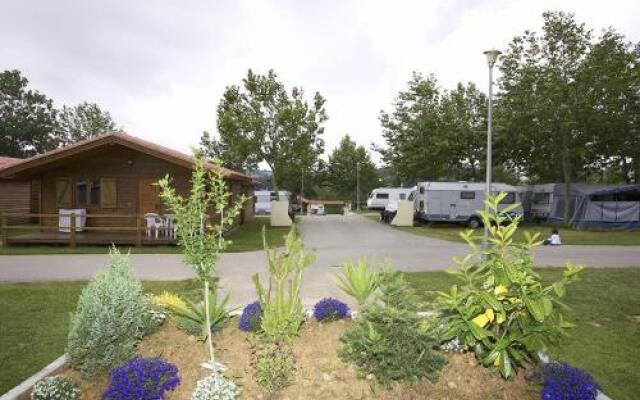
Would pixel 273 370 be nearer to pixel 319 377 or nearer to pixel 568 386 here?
pixel 319 377

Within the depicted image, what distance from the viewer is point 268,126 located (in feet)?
90.7

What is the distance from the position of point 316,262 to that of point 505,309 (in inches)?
315

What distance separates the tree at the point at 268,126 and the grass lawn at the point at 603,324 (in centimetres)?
1829

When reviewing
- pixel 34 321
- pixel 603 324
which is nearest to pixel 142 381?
pixel 34 321

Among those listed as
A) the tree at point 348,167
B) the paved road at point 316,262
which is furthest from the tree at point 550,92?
the tree at point 348,167

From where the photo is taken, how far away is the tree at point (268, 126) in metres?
26.9

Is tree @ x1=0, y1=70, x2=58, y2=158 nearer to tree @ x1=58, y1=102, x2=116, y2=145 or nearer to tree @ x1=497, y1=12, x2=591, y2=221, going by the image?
tree @ x1=58, y1=102, x2=116, y2=145

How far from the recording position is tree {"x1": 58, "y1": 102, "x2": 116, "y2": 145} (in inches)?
1844

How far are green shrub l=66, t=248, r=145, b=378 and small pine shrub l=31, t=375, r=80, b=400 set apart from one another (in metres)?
0.32

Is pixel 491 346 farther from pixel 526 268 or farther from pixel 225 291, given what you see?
pixel 225 291

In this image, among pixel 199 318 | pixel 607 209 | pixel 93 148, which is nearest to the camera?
pixel 199 318

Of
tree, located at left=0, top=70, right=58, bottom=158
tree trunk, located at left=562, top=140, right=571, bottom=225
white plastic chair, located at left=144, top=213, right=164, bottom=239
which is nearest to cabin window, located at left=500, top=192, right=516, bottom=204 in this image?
tree trunk, located at left=562, top=140, right=571, bottom=225

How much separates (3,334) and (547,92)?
81.5 feet

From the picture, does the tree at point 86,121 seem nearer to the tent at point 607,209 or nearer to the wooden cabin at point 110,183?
the wooden cabin at point 110,183
